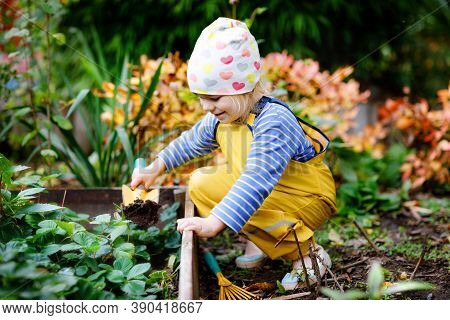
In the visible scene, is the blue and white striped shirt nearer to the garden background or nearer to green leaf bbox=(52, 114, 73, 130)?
the garden background

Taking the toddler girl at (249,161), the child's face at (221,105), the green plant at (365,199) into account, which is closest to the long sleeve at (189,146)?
the toddler girl at (249,161)

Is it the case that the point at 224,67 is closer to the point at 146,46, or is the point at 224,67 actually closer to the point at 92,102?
the point at 92,102

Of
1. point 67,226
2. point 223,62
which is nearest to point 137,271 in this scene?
point 67,226

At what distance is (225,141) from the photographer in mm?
2053

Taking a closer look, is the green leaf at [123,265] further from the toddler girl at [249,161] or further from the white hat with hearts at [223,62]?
the white hat with hearts at [223,62]

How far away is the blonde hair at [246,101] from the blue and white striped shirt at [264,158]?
29mm

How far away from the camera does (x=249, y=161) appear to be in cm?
174

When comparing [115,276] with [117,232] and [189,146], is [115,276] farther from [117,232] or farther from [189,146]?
[189,146]

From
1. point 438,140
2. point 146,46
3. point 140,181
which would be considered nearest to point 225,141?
point 140,181

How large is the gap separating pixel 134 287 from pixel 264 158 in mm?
562

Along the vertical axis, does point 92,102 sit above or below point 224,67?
below

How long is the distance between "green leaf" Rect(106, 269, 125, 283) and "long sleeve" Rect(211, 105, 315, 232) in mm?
332

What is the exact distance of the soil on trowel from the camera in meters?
1.88
